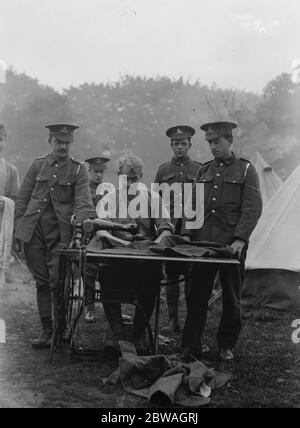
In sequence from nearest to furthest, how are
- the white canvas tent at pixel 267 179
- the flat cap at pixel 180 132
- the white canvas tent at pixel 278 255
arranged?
the flat cap at pixel 180 132 < the white canvas tent at pixel 278 255 < the white canvas tent at pixel 267 179

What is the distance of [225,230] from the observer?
15.9 ft

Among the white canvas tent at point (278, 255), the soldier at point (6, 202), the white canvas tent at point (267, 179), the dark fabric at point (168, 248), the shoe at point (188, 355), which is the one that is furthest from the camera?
the white canvas tent at point (267, 179)

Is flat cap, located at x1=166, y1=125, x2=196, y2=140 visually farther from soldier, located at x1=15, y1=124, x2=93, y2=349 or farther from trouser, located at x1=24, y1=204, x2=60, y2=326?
trouser, located at x1=24, y1=204, x2=60, y2=326

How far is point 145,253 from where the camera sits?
13.4ft

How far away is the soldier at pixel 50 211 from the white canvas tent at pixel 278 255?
10.7ft

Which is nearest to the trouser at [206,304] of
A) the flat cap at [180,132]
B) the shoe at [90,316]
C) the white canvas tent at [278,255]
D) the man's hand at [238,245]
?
the man's hand at [238,245]

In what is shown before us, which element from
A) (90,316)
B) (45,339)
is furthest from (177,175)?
(45,339)

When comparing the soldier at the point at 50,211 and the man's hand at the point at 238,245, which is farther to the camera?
the soldier at the point at 50,211

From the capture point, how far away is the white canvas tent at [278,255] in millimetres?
7328

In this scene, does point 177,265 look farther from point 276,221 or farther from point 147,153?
point 147,153

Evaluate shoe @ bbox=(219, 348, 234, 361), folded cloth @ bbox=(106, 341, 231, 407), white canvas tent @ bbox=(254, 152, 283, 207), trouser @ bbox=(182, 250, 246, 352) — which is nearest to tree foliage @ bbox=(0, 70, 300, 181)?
white canvas tent @ bbox=(254, 152, 283, 207)

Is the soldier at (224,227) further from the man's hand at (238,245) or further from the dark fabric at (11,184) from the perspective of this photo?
the dark fabric at (11,184)
